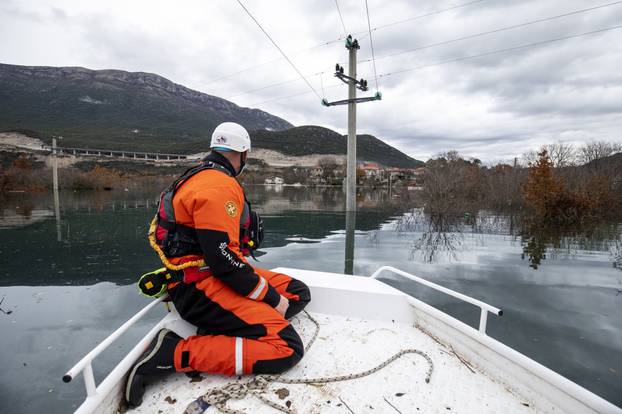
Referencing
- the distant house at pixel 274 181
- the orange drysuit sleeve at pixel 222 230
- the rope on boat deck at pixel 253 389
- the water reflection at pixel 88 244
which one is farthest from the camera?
the distant house at pixel 274 181

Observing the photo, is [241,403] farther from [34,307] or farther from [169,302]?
[34,307]

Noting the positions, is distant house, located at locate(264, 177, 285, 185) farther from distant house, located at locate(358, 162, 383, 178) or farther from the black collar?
the black collar

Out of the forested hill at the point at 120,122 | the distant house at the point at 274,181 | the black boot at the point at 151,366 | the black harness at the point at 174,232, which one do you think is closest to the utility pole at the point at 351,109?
the black harness at the point at 174,232

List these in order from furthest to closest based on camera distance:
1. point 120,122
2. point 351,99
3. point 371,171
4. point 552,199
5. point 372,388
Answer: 1. point 120,122
2. point 371,171
3. point 552,199
4. point 351,99
5. point 372,388

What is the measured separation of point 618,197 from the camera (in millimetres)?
17734

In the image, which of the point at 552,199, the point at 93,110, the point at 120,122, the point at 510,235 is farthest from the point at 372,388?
the point at 93,110

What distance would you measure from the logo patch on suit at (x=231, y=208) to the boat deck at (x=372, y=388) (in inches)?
43.8

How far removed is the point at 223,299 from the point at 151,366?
0.57m

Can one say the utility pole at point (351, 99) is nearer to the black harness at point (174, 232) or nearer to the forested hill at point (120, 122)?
the black harness at point (174, 232)

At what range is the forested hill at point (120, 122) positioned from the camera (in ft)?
335

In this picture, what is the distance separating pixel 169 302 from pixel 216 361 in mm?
793

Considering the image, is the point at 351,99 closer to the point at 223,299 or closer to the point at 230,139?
A: the point at 230,139

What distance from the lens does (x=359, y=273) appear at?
6.12 m

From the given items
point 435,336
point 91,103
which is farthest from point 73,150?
point 91,103
